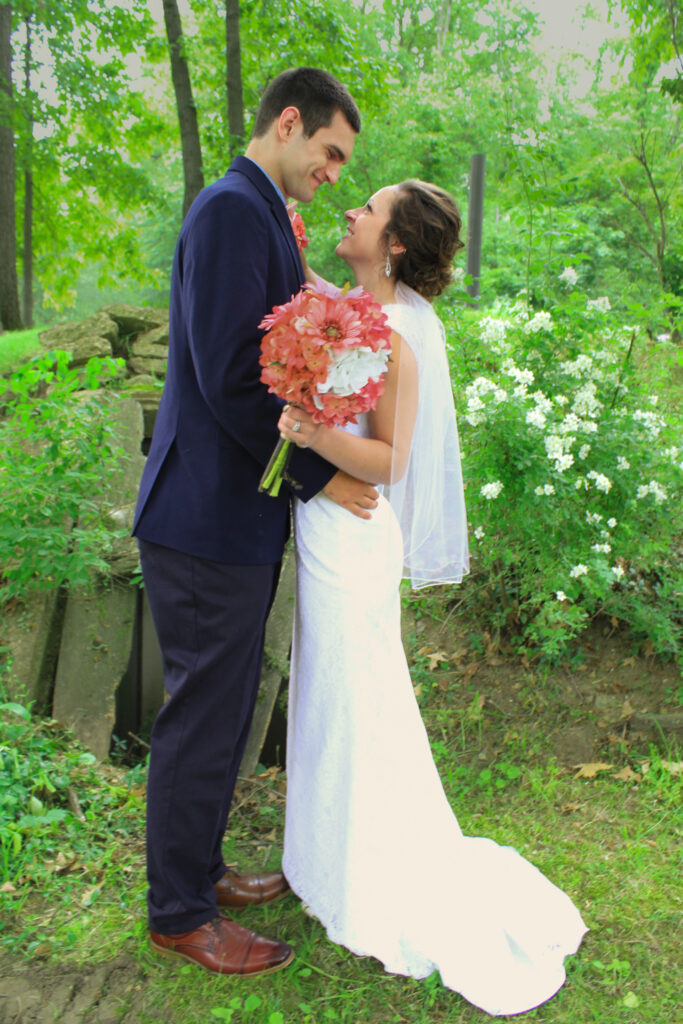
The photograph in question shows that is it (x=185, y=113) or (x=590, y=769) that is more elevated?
(x=185, y=113)

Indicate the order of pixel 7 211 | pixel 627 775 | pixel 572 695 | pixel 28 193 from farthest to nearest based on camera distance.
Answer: pixel 28 193 → pixel 7 211 → pixel 572 695 → pixel 627 775

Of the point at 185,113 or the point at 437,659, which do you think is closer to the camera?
the point at 437,659

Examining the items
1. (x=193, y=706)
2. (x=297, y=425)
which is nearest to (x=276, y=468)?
(x=297, y=425)

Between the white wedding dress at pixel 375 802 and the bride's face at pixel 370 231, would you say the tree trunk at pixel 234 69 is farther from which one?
the white wedding dress at pixel 375 802

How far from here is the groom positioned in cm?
218

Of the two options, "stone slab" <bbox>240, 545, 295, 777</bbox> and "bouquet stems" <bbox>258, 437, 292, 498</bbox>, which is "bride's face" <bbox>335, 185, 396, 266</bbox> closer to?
"bouquet stems" <bbox>258, 437, 292, 498</bbox>

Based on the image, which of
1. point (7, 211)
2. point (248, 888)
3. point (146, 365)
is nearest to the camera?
point (248, 888)

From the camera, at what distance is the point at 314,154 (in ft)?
7.88

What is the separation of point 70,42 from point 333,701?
11.0 metres

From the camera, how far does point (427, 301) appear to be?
107 inches

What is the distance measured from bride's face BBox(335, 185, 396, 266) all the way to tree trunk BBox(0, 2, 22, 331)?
386 inches

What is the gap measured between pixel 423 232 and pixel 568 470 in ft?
5.80

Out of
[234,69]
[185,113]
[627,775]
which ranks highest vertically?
[234,69]

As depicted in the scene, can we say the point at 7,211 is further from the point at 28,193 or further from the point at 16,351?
the point at 16,351
